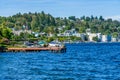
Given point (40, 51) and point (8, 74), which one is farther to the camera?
point (40, 51)

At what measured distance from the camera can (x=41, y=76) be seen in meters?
65.1

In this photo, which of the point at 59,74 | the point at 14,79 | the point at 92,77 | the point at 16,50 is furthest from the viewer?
the point at 16,50

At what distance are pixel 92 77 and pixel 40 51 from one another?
95.7 m

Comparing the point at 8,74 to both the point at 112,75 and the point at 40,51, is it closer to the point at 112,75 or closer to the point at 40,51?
the point at 112,75

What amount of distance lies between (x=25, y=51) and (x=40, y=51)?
561 centimetres

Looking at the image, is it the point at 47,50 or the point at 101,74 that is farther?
the point at 47,50

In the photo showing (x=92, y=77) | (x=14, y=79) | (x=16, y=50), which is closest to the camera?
(x=14, y=79)

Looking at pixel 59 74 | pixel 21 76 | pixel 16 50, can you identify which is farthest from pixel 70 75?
pixel 16 50

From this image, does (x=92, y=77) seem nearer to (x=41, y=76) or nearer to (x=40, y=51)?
(x=41, y=76)

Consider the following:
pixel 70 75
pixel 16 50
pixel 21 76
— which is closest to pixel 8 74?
pixel 21 76

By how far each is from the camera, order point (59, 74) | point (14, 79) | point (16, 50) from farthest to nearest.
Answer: point (16, 50) → point (59, 74) → point (14, 79)

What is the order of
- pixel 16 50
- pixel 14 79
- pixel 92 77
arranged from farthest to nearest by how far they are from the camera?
1. pixel 16 50
2. pixel 92 77
3. pixel 14 79

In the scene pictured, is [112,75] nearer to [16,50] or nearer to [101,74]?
[101,74]

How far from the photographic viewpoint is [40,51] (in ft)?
523
